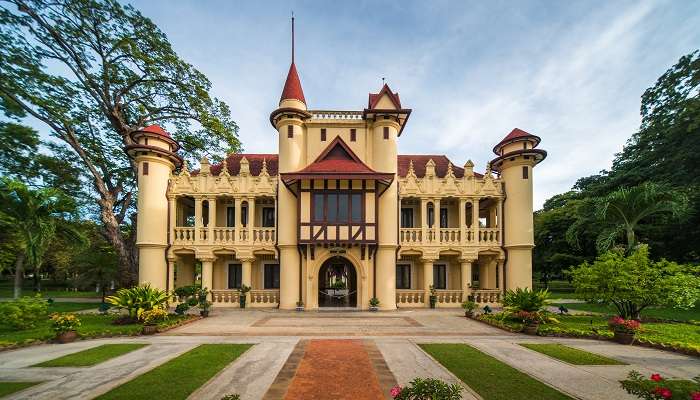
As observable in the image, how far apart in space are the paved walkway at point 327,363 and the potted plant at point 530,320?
701 mm

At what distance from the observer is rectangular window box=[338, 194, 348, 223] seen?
19.9 meters

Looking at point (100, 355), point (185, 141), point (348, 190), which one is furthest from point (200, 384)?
point (185, 141)

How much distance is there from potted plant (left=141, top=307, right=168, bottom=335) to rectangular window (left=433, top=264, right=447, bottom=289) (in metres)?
17.7

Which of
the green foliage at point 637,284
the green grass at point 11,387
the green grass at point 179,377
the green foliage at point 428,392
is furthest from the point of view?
the green foliage at point 637,284

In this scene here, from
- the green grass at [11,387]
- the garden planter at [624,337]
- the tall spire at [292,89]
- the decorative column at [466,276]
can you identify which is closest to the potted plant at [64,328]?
the green grass at [11,387]

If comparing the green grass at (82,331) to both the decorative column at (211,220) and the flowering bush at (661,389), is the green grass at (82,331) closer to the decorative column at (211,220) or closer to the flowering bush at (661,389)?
the decorative column at (211,220)

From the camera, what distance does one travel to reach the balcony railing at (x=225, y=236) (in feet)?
69.8

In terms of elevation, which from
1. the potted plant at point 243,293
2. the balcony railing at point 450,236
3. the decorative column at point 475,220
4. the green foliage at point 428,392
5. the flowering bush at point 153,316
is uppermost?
the decorative column at point 475,220

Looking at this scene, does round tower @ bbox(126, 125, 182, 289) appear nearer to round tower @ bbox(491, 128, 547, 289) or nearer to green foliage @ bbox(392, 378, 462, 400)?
green foliage @ bbox(392, 378, 462, 400)

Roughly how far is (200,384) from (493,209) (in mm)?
22610

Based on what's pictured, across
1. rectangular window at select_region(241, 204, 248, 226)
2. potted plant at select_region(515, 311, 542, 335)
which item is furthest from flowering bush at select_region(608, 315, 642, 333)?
rectangular window at select_region(241, 204, 248, 226)

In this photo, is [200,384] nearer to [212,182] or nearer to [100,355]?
[100,355]

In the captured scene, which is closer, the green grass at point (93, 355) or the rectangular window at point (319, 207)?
the green grass at point (93, 355)

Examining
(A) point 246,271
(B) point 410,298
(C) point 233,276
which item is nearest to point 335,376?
(B) point 410,298
